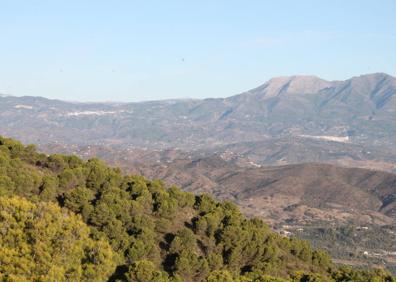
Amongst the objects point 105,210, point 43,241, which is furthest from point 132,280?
point 105,210

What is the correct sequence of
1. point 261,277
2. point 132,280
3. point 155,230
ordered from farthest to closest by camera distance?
point 155,230, point 261,277, point 132,280

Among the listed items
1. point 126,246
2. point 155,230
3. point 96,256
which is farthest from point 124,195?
point 96,256

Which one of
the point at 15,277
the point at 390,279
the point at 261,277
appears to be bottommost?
the point at 390,279

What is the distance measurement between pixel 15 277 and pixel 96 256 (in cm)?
927

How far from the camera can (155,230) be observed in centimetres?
7512

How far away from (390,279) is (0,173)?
158 ft

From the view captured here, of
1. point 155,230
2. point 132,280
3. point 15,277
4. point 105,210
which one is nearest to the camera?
point 15,277

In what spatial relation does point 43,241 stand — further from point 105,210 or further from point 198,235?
point 198,235

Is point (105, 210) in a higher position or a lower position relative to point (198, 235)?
higher

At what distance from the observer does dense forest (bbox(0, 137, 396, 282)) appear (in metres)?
48.3

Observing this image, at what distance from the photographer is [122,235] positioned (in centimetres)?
6675

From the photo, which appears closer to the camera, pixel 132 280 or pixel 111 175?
pixel 132 280

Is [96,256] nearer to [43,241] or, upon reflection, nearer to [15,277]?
[43,241]

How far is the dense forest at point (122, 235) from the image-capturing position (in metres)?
48.3
